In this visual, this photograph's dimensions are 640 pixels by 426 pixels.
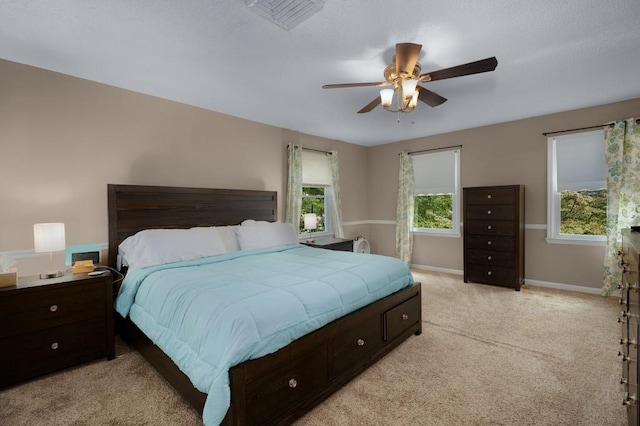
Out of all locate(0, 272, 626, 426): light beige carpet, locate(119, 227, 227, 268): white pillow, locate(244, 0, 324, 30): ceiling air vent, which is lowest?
locate(0, 272, 626, 426): light beige carpet

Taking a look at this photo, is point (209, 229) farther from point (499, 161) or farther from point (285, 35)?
point (499, 161)

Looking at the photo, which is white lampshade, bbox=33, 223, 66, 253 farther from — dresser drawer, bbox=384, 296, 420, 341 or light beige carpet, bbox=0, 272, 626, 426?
dresser drawer, bbox=384, 296, 420, 341

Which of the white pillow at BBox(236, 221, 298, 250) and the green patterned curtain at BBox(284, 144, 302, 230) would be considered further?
the green patterned curtain at BBox(284, 144, 302, 230)

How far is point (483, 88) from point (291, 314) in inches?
123

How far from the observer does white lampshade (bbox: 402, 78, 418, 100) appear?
7.36ft

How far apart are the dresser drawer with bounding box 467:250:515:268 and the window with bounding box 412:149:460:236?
66 cm

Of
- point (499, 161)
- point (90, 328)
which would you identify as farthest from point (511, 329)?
point (90, 328)

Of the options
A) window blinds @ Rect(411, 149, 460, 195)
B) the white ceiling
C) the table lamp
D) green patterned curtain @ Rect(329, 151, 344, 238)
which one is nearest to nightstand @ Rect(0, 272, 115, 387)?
the table lamp

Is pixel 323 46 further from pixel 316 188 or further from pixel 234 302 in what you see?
pixel 316 188

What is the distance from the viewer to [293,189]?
461 centimetres

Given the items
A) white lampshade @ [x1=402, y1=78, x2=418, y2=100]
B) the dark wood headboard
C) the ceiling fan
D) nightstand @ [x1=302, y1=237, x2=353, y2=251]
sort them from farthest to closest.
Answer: nightstand @ [x1=302, y1=237, x2=353, y2=251] → the dark wood headboard → white lampshade @ [x1=402, y1=78, x2=418, y2=100] → the ceiling fan

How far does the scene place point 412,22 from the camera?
2018 millimetres

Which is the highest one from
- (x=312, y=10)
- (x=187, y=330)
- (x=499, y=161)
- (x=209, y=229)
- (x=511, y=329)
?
(x=312, y=10)

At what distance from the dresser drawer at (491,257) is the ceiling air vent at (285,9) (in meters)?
4.06
